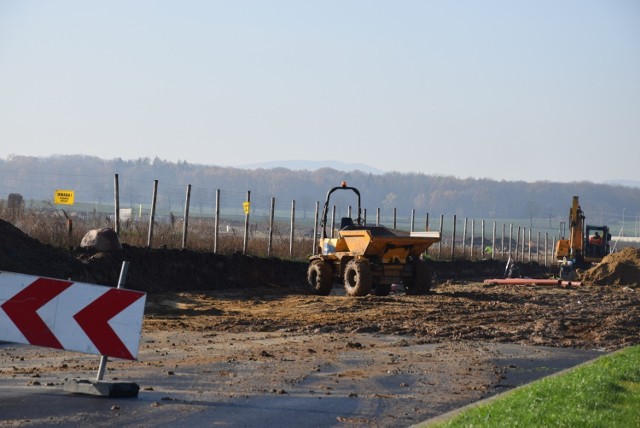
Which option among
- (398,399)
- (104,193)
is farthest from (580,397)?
(104,193)

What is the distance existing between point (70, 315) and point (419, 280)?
20294mm

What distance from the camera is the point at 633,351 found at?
1711 centimetres

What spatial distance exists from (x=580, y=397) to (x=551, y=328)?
35.3ft

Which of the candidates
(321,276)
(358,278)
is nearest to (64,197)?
(321,276)

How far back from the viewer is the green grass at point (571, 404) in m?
9.93

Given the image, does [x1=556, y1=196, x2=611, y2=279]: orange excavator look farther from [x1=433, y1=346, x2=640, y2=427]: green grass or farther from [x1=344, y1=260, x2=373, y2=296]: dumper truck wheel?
[x1=433, y1=346, x2=640, y2=427]: green grass

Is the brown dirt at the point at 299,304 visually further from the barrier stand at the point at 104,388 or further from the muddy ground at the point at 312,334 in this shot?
the barrier stand at the point at 104,388

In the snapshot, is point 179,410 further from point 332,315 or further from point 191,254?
point 191,254

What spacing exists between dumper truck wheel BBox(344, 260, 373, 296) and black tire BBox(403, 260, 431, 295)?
2.15m

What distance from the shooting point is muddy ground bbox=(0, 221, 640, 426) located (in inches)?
501

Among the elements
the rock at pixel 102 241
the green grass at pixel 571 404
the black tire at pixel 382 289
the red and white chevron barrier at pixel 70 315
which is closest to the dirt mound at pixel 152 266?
the rock at pixel 102 241

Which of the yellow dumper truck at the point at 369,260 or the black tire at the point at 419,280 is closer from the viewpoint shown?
the yellow dumper truck at the point at 369,260

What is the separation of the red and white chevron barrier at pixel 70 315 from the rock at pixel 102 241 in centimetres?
1777

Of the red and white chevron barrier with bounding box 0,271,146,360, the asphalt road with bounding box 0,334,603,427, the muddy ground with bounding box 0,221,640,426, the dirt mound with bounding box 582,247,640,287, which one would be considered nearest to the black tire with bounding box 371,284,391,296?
the muddy ground with bounding box 0,221,640,426
